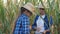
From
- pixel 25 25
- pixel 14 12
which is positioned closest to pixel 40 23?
pixel 25 25

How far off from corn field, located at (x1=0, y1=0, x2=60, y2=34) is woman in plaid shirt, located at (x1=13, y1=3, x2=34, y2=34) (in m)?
0.04

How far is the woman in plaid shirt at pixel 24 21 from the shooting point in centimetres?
180

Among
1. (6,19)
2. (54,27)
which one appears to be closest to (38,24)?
(54,27)

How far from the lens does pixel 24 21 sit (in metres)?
1.80

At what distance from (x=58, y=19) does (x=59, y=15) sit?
34 mm

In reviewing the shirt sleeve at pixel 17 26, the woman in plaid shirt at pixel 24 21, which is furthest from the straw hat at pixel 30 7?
the shirt sleeve at pixel 17 26

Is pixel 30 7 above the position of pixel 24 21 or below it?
above

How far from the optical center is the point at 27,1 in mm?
1865

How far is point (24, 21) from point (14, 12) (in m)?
0.13

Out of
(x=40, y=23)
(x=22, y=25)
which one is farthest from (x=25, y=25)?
(x=40, y=23)

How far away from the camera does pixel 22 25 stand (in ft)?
5.95

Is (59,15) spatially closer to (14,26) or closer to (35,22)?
(35,22)

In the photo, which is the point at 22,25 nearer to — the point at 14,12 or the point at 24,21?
the point at 24,21

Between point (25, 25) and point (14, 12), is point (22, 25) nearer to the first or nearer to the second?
point (25, 25)
